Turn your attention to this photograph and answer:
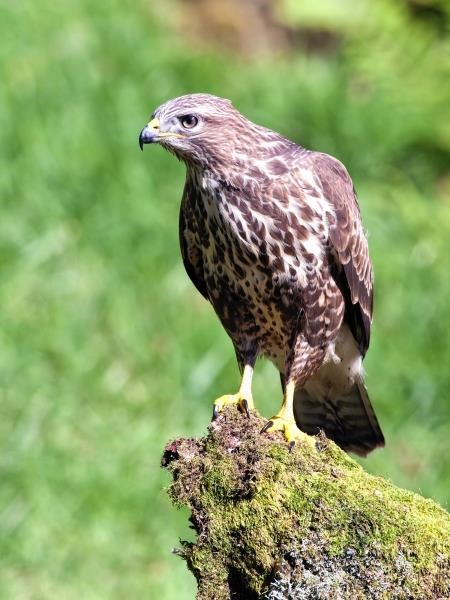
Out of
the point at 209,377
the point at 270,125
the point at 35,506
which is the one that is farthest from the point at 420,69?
the point at 35,506

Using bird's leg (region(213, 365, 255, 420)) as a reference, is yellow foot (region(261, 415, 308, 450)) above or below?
below

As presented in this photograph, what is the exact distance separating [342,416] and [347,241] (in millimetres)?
855

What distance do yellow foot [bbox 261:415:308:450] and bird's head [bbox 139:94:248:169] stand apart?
0.92 metres

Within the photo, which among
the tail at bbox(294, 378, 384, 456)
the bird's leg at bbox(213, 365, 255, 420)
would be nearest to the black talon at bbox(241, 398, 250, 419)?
the bird's leg at bbox(213, 365, 255, 420)

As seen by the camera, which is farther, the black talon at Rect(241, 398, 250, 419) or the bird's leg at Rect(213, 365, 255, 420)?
the bird's leg at Rect(213, 365, 255, 420)

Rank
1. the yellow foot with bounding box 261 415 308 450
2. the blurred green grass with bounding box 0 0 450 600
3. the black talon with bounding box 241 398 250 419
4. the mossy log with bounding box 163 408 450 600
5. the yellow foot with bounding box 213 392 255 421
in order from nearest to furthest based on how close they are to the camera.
→ the mossy log with bounding box 163 408 450 600 < the yellow foot with bounding box 261 415 308 450 < the black talon with bounding box 241 398 250 419 < the yellow foot with bounding box 213 392 255 421 < the blurred green grass with bounding box 0 0 450 600

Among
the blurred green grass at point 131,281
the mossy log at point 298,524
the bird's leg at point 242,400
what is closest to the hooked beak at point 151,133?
the bird's leg at point 242,400

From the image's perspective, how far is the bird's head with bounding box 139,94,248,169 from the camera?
4047 millimetres

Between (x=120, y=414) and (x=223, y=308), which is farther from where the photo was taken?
(x=120, y=414)

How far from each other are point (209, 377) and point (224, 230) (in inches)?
102

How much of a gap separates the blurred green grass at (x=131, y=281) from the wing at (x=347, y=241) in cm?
148

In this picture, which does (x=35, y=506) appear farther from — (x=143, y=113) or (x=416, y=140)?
(x=416, y=140)

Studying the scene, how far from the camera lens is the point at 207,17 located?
9508mm

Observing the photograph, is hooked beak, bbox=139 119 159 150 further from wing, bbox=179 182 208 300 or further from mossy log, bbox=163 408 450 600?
mossy log, bbox=163 408 450 600
